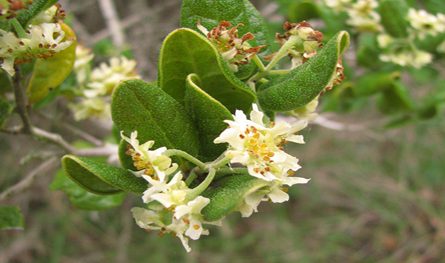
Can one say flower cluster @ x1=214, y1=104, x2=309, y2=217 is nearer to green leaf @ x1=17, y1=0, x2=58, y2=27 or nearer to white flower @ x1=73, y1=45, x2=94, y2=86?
green leaf @ x1=17, y1=0, x2=58, y2=27

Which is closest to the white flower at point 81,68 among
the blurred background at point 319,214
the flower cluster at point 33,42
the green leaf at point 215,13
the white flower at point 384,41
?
the flower cluster at point 33,42

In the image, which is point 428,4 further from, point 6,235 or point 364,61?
point 6,235

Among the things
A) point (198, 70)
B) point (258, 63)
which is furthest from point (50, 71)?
point (258, 63)

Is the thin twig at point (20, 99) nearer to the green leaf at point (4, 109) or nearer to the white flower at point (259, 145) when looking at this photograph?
the green leaf at point (4, 109)

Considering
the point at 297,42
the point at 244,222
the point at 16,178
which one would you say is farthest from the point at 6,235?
the point at 297,42

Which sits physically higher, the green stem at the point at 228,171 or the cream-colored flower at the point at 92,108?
the green stem at the point at 228,171
